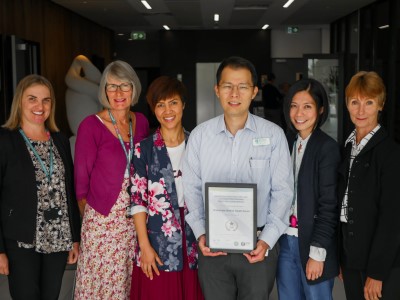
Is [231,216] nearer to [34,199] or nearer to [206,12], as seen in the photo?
[34,199]

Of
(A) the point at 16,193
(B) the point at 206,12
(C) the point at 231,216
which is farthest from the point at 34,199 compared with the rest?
(B) the point at 206,12

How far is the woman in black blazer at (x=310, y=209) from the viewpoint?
255 cm

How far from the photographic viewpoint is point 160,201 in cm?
267

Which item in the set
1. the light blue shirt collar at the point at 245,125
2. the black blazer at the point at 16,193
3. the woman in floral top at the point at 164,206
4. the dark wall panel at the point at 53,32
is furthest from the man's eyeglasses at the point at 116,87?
the dark wall panel at the point at 53,32

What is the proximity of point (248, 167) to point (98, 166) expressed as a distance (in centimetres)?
100

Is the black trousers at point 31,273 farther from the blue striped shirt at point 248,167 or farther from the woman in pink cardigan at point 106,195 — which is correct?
the blue striped shirt at point 248,167

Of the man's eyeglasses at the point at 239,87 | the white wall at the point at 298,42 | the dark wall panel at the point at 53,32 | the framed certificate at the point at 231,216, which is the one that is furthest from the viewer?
the white wall at the point at 298,42

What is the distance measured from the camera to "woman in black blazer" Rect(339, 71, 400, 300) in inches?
96.0

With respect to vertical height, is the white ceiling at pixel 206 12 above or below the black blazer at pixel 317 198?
above

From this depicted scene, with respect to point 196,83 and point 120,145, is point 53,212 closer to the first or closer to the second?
point 120,145

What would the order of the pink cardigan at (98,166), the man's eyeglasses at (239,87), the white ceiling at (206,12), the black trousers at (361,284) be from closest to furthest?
1. the man's eyeglasses at (239,87)
2. the black trousers at (361,284)
3. the pink cardigan at (98,166)
4. the white ceiling at (206,12)

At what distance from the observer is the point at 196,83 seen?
1764 cm

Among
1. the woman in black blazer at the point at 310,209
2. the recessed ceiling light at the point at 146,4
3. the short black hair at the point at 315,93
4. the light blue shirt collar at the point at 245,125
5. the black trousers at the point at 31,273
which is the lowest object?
the black trousers at the point at 31,273

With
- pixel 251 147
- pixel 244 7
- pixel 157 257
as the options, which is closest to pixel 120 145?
pixel 157 257
